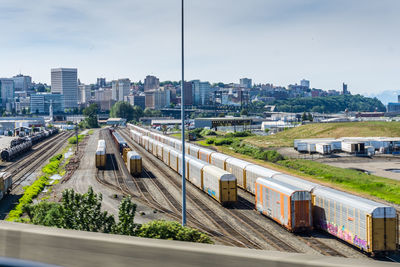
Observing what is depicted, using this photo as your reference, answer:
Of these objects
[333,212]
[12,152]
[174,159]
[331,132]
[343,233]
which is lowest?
[343,233]

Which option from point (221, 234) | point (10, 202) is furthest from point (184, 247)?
point (10, 202)

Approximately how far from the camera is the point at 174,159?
52.7 metres

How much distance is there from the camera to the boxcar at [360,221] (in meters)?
20.4

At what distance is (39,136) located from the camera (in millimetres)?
121188

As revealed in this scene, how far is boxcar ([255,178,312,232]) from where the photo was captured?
24.4 meters

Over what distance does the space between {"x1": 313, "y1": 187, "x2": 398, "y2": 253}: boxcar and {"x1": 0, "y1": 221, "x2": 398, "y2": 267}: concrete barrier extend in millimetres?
17439

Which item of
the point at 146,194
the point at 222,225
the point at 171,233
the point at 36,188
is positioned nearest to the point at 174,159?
the point at 146,194

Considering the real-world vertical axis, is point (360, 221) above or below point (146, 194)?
above

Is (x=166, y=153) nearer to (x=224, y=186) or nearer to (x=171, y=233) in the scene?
(x=224, y=186)

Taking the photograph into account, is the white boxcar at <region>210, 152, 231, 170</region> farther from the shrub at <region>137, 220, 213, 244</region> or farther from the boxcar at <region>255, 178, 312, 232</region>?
the shrub at <region>137, 220, 213, 244</region>

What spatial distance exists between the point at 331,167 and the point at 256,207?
32.3 meters

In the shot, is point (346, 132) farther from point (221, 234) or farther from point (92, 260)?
point (92, 260)

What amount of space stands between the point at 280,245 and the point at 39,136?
112 meters

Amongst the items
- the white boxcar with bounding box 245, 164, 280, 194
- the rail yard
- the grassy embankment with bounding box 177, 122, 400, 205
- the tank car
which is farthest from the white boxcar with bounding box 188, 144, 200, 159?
the tank car
